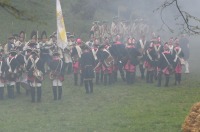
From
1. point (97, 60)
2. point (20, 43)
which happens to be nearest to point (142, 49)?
point (97, 60)

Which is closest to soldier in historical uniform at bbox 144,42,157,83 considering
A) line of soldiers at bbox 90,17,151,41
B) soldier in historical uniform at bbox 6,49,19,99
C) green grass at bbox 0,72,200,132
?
green grass at bbox 0,72,200,132

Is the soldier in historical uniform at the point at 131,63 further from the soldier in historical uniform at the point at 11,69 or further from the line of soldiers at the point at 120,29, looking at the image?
the line of soldiers at the point at 120,29

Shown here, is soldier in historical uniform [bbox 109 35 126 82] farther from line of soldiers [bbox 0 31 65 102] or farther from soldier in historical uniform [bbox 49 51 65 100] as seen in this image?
soldier in historical uniform [bbox 49 51 65 100]

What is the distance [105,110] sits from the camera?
1495 centimetres

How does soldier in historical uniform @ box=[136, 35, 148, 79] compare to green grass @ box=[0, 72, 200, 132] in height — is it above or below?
above

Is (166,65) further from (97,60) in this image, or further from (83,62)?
(83,62)

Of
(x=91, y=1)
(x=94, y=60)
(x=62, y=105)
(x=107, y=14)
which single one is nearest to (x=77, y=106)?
(x=62, y=105)

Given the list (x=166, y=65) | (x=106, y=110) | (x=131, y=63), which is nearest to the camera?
(x=106, y=110)

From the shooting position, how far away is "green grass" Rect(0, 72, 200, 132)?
12750 mm

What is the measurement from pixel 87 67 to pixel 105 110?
12.0 feet

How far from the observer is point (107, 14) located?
40.7 m

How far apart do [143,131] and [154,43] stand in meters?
9.83

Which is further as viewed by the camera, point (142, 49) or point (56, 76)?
point (142, 49)

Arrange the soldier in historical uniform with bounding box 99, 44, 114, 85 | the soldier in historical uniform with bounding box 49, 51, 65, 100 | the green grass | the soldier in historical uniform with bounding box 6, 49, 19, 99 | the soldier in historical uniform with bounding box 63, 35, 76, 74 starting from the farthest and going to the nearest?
the soldier in historical uniform with bounding box 63, 35, 76, 74 → the soldier in historical uniform with bounding box 99, 44, 114, 85 → the soldier in historical uniform with bounding box 6, 49, 19, 99 → the soldier in historical uniform with bounding box 49, 51, 65, 100 → the green grass
